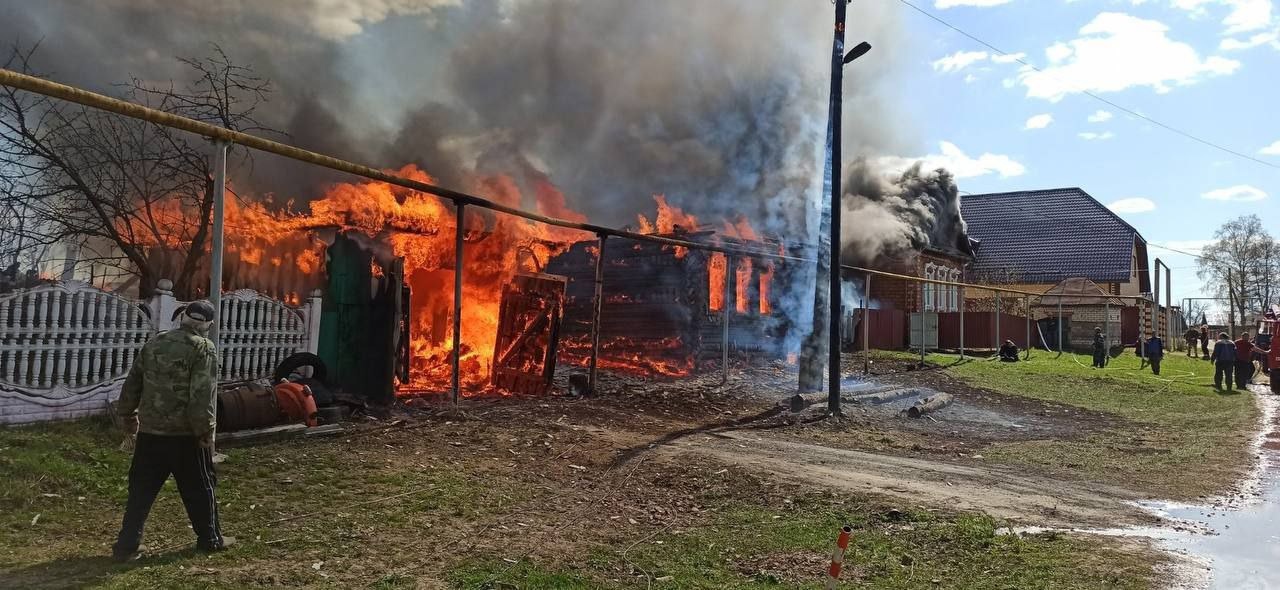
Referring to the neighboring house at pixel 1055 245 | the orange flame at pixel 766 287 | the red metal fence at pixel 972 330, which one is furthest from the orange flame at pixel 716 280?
the neighboring house at pixel 1055 245

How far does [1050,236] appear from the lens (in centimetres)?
4275

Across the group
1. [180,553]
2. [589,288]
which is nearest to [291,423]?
[180,553]

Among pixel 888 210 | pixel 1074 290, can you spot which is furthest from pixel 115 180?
pixel 1074 290

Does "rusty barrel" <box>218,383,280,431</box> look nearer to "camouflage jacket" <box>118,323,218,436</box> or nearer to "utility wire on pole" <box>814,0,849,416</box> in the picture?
"camouflage jacket" <box>118,323,218,436</box>

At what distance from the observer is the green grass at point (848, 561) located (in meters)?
4.93

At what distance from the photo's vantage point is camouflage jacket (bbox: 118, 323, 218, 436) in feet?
16.2

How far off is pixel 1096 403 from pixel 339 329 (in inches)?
650

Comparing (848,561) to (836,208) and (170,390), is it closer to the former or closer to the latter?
(170,390)

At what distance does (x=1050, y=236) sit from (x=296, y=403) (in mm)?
44840

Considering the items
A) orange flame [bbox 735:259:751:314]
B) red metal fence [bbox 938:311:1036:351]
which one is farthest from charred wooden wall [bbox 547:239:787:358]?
red metal fence [bbox 938:311:1036:351]

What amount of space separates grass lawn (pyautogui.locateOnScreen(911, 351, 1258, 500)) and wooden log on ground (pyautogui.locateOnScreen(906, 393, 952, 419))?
261cm

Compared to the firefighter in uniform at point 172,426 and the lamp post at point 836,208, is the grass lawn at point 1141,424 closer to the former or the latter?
the lamp post at point 836,208

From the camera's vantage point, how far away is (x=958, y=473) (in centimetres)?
872

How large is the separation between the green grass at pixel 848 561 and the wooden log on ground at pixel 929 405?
26.0ft
